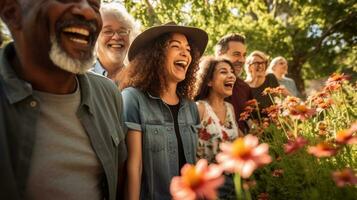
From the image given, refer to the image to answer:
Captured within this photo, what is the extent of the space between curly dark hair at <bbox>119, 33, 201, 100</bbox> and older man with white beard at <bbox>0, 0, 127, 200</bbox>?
2.98ft

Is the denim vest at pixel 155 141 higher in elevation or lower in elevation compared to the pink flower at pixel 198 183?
lower

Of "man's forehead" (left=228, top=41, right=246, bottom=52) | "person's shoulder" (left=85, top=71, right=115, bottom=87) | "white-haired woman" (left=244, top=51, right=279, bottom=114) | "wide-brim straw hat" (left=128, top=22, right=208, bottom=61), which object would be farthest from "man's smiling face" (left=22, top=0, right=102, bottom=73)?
"white-haired woman" (left=244, top=51, right=279, bottom=114)

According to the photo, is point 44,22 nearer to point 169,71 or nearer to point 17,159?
point 17,159

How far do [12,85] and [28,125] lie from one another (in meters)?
0.18

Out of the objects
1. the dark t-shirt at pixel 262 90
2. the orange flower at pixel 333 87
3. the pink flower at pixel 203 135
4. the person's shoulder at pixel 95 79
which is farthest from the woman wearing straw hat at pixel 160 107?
the dark t-shirt at pixel 262 90

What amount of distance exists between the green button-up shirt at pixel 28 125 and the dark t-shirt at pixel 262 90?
9.23ft

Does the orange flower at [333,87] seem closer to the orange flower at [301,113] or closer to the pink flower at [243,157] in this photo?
the orange flower at [301,113]

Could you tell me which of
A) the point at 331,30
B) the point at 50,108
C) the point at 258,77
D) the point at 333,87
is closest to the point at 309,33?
the point at 331,30

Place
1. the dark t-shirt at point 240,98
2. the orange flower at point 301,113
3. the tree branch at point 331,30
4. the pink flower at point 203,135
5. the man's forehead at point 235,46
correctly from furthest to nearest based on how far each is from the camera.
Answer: the tree branch at point 331,30, the man's forehead at point 235,46, the dark t-shirt at point 240,98, the pink flower at point 203,135, the orange flower at point 301,113

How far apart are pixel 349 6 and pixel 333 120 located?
1593 centimetres

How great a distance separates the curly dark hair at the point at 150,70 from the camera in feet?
9.27

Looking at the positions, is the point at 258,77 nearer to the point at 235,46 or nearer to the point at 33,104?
the point at 235,46

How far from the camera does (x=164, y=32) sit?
290cm

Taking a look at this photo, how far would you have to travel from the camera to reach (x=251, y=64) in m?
5.23
